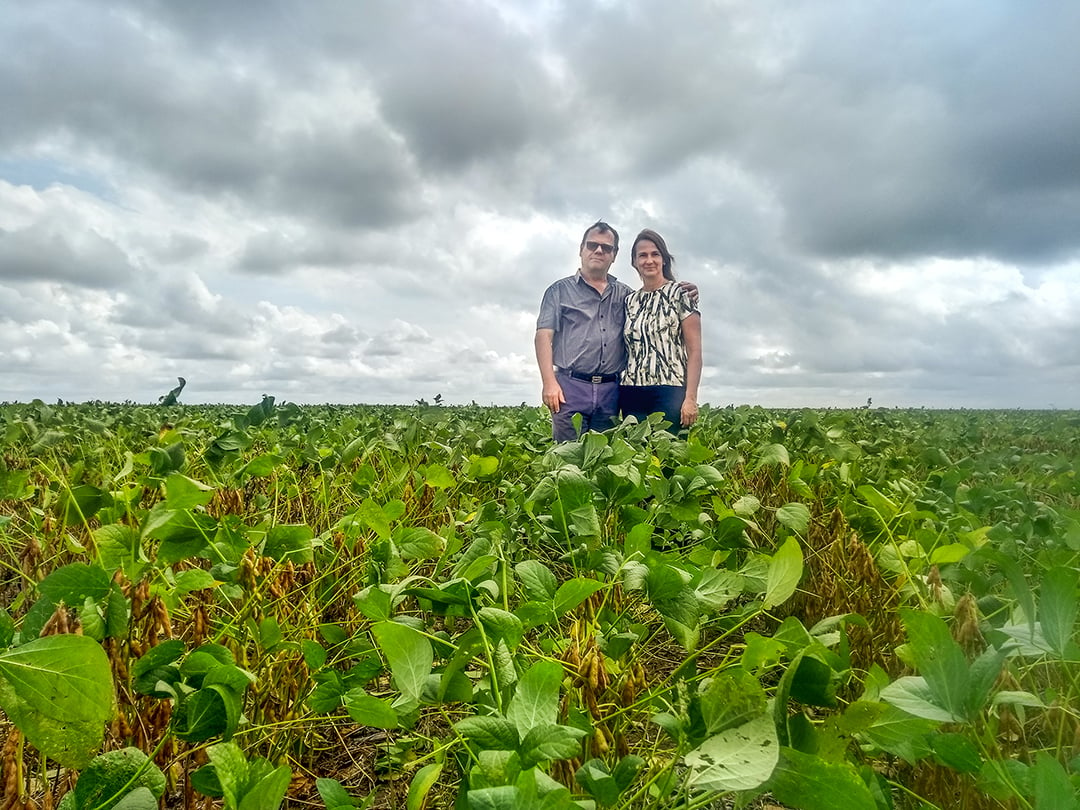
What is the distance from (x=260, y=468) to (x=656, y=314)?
129 inches

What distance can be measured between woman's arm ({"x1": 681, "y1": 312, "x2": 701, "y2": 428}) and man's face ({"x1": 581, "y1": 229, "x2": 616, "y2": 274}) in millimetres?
828

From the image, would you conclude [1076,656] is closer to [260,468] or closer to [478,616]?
[478,616]

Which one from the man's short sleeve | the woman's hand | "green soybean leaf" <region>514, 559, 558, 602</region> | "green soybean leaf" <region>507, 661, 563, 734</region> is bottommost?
"green soybean leaf" <region>507, 661, 563, 734</region>

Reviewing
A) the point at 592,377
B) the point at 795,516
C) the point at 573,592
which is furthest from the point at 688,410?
the point at 573,592

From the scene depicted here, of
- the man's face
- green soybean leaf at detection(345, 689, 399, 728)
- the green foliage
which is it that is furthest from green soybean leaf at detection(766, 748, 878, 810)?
the man's face

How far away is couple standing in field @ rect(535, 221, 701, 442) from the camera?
469 cm

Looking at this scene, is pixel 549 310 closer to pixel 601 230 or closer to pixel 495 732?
pixel 601 230

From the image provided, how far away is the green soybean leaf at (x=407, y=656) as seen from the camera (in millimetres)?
861

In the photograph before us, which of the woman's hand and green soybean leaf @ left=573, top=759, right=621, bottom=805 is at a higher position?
the woman's hand

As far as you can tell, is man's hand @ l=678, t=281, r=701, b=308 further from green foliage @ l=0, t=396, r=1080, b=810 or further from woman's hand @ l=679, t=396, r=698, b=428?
green foliage @ l=0, t=396, r=1080, b=810

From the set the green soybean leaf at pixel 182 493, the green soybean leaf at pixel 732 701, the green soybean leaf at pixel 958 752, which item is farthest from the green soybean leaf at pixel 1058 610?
the green soybean leaf at pixel 182 493

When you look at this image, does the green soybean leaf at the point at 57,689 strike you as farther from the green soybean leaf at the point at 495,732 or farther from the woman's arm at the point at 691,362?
the woman's arm at the point at 691,362

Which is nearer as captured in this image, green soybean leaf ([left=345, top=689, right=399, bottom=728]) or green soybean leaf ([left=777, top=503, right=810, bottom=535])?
green soybean leaf ([left=345, top=689, right=399, bottom=728])

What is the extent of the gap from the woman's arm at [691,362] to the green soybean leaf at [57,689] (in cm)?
420
